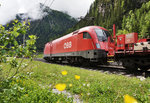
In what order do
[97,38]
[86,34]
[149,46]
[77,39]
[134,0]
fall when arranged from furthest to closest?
[134,0]
[77,39]
[86,34]
[97,38]
[149,46]

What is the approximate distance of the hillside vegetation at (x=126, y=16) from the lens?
2478 inches

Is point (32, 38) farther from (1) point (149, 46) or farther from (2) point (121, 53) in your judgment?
(2) point (121, 53)

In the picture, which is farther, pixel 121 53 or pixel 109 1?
pixel 109 1

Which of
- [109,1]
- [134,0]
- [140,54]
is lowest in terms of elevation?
[140,54]

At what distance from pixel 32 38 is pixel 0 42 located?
605mm

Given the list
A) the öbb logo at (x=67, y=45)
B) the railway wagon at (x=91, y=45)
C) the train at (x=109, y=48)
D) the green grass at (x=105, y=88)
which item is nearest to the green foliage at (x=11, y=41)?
the green grass at (x=105, y=88)

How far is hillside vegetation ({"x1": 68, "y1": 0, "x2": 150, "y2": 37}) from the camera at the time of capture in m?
62.9

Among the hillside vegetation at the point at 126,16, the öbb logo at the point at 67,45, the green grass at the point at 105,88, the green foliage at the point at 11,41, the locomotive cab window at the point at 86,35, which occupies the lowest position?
the green grass at the point at 105,88

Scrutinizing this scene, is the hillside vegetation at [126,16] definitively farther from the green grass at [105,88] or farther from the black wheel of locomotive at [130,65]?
the green grass at [105,88]

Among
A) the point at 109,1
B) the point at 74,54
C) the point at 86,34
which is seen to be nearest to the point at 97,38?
the point at 86,34

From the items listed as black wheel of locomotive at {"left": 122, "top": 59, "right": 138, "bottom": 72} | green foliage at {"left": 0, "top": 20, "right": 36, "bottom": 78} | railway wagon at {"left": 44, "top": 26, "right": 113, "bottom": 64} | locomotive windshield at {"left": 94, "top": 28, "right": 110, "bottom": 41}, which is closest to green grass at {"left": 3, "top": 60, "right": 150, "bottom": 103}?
green foliage at {"left": 0, "top": 20, "right": 36, "bottom": 78}

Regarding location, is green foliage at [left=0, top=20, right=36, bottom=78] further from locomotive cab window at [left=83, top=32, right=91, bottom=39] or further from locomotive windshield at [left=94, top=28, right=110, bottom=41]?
locomotive windshield at [left=94, top=28, right=110, bottom=41]

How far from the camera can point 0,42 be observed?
7.32ft

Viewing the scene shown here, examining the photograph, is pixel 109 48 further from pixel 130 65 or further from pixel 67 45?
pixel 67 45
